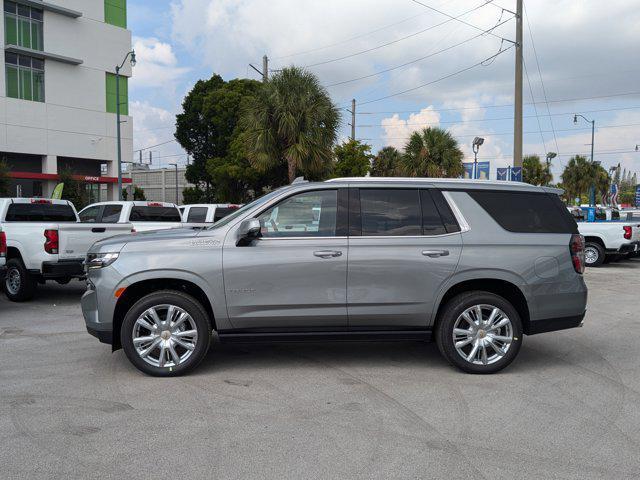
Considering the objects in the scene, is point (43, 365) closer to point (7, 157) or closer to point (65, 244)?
point (65, 244)

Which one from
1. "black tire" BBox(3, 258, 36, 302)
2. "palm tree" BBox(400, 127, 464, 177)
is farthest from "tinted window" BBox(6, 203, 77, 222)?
"palm tree" BBox(400, 127, 464, 177)

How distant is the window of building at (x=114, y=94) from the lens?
4150 centimetres

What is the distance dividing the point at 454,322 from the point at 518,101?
1681cm

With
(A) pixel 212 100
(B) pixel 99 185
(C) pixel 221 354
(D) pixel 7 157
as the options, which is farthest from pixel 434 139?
(C) pixel 221 354

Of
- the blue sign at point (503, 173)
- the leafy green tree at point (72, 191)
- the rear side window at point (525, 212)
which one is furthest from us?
the leafy green tree at point (72, 191)

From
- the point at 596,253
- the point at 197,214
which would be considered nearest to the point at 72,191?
the point at 197,214

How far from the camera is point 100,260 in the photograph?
18.7 feet

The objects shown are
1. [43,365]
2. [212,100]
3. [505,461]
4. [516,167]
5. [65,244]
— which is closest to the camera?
[505,461]

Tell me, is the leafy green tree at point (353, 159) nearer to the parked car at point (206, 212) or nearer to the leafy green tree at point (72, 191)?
the leafy green tree at point (72, 191)

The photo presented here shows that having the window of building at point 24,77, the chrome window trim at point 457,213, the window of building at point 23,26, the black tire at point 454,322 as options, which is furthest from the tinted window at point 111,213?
the window of building at point 23,26

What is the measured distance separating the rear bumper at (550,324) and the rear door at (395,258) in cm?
101

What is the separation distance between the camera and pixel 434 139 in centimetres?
3638

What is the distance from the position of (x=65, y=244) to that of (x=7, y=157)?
31.1m

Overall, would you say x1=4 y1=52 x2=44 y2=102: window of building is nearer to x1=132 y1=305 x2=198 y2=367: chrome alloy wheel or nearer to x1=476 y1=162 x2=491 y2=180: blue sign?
x1=476 y1=162 x2=491 y2=180: blue sign
